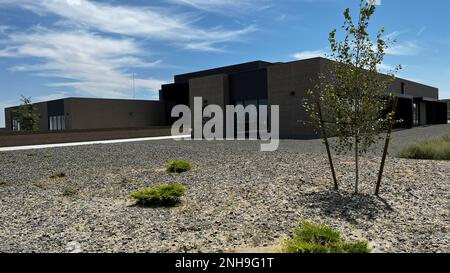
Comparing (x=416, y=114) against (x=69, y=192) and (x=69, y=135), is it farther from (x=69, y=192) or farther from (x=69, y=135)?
(x=69, y=192)

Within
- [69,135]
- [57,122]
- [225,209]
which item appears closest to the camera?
[225,209]

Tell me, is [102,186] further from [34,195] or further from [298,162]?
[298,162]

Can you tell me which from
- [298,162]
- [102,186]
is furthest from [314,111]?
[102,186]

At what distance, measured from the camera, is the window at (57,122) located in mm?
41412

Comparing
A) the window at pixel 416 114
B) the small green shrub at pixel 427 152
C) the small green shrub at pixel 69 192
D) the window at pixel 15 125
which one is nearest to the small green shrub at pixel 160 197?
the small green shrub at pixel 69 192

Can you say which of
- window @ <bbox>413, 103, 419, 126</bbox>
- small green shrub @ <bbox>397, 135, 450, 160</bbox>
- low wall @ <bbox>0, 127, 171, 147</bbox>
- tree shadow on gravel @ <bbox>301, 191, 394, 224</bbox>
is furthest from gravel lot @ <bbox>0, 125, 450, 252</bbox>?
window @ <bbox>413, 103, 419, 126</bbox>

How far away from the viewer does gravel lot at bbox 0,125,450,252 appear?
4.87 m

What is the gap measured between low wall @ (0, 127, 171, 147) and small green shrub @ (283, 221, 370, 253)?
2470cm

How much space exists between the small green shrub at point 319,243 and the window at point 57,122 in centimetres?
4120

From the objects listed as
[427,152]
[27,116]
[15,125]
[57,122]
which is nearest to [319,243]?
[427,152]

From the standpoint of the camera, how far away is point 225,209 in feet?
21.2

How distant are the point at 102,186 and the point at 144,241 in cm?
443

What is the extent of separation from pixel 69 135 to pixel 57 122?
17.8m
